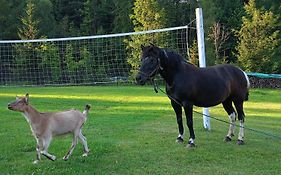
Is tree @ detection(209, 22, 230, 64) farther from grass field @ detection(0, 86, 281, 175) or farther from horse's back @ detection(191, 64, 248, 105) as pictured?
horse's back @ detection(191, 64, 248, 105)

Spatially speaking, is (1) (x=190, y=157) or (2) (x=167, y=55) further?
(2) (x=167, y=55)

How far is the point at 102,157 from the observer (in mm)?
7293

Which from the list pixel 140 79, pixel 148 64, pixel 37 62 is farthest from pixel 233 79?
pixel 37 62

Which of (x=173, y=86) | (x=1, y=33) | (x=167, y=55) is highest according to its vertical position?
(x=1, y=33)

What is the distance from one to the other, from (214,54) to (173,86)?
32.7 m

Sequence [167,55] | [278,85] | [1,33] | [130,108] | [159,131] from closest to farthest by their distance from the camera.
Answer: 1. [167,55]
2. [159,131]
3. [130,108]
4. [278,85]
5. [1,33]

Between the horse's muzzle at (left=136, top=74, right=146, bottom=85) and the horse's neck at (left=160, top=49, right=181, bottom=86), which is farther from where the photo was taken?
the horse's neck at (left=160, top=49, right=181, bottom=86)

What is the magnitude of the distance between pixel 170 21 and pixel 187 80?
39989 mm

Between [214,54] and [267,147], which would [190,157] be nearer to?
[267,147]

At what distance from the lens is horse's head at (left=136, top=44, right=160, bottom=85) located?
7.84 m

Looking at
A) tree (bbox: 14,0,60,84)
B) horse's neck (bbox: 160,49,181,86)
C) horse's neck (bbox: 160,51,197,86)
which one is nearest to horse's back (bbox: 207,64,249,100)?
horse's neck (bbox: 160,51,197,86)

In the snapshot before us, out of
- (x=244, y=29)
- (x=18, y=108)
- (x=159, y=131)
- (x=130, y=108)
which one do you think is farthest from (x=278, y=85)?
(x=18, y=108)

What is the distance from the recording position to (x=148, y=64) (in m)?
7.89

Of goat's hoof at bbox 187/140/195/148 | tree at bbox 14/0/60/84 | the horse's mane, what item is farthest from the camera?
tree at bbox 14/0/60/84
